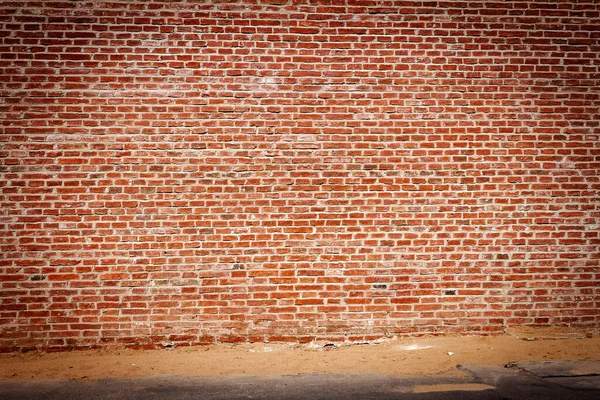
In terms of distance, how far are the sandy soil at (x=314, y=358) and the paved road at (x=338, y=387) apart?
0.16 m

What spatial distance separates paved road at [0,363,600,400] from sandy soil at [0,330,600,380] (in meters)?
0.16

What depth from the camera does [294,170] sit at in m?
4.22

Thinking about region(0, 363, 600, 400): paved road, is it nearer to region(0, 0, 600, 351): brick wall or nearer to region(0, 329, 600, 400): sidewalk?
region(0, 329, 600, 400): sidewalk

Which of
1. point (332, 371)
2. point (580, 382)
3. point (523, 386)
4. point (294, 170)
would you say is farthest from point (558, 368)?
point (294, 170)

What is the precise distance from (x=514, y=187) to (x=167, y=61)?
3959 mm

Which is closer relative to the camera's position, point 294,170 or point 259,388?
point 259,388

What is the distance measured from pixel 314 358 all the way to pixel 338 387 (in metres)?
0.72

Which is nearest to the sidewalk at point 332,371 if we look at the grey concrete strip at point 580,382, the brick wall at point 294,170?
the grey concrete strip at point 580,382

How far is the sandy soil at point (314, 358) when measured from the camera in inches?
144

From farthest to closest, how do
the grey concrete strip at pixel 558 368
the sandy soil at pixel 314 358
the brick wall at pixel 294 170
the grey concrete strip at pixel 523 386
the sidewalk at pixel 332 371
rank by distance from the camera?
the brick wall at pixel 294 170, the sandy soil at pixel 314 358, the grey concrete strip at pixel 558 368, the sidewalk at pixel 332 371, the grey concrete strip at pixel 523 386

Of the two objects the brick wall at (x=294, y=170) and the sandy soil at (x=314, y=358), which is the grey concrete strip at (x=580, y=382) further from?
the brick wall at (x=294, y=170)

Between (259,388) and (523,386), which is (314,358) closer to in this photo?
(259,388)

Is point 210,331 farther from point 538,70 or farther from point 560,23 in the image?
point 560,23

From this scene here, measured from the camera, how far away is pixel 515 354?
154 inches
